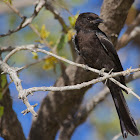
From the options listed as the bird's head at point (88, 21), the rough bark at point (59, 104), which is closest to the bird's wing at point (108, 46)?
the bird's head at point (88, 21)

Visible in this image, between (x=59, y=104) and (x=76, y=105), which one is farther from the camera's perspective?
(x=76, y=105)

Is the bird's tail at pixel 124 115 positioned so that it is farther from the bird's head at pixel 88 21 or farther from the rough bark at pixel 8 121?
the rough bark at pixel 8 121

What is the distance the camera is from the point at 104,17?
14.1 feet

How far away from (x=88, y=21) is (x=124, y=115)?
1.34 metres

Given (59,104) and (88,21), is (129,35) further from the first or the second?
(59,104)

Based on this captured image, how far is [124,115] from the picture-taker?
3.86 meters

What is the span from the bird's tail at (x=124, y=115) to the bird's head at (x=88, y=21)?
2.65 ft

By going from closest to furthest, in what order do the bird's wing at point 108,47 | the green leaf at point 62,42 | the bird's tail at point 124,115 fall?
the bird's tail at point 124,115, the bird's wing at point 108,47, the green leaf at point 62,42

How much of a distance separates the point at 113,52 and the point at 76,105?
1659 mm

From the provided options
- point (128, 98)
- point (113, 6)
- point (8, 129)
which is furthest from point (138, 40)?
point (8, 129)

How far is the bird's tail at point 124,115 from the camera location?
3.71 meters

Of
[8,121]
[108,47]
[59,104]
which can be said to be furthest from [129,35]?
[8,121]

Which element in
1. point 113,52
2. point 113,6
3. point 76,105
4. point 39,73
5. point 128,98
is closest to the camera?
point 113,52

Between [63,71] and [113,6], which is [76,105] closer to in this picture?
[63,71]
